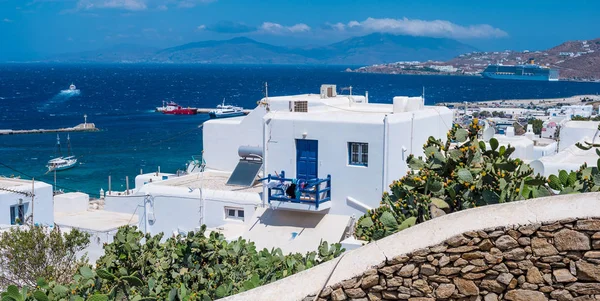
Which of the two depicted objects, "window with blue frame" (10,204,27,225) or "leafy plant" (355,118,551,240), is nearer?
"leafy plant" (355,118,551,240)

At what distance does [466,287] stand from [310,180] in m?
12.0

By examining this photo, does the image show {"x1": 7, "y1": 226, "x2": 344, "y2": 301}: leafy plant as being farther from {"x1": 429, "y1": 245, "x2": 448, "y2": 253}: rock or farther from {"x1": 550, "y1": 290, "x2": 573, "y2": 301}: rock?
{"x1": 550, "y1": 290, "x2": 573, "y2": 301}: rock

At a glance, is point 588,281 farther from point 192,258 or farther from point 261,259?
point 192,258

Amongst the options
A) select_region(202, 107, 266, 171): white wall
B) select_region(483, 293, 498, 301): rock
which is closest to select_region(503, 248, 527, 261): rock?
select_region(483, 293, 498, 301): rock

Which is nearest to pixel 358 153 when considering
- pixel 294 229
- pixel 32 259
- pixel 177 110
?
pixel 294 229

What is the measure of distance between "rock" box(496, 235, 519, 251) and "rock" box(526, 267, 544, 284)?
0.24 meters

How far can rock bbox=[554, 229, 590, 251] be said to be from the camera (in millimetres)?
5855

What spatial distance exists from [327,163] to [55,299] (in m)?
10.8

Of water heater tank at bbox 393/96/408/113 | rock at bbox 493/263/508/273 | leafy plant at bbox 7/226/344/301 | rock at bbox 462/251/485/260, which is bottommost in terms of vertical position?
leafy plant at bbox 7/226/344/301

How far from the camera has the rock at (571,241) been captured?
5855mm

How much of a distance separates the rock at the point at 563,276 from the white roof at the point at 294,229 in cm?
1154

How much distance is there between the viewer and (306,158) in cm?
1861

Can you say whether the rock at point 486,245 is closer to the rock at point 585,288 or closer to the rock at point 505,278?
the rock at point 505,278

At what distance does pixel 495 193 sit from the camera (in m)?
7.60
